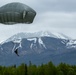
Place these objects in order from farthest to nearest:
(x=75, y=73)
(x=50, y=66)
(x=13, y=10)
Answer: (x=50, y=66)
(x=75, y=73)
(x=13, y=10)

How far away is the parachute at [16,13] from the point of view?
65062mm

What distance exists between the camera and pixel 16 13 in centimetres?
6506

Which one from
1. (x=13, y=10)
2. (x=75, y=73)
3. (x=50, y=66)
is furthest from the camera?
(x=50, y=66)

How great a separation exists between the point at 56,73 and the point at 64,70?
5.86 m

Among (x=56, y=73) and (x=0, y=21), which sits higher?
(x=0, y=21)

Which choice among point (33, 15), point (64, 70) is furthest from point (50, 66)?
point (33, 15)

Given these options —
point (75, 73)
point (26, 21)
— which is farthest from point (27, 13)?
point (75, 73)

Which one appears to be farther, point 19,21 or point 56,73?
point 56,73

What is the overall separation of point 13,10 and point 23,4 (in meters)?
2.20

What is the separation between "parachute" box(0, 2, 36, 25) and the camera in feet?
213

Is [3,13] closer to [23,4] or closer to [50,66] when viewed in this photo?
[23,4]

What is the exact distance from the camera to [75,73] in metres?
149

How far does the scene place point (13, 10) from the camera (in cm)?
6512

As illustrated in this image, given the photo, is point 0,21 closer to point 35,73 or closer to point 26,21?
point 26,21
